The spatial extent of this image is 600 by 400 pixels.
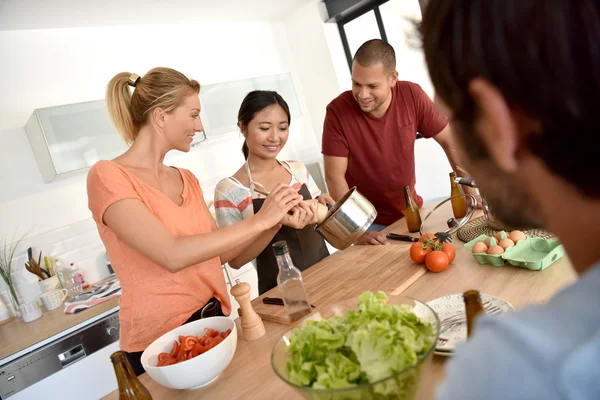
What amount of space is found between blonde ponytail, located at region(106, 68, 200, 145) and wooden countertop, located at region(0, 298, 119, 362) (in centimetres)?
139

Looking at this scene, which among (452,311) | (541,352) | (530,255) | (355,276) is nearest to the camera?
(541,352)

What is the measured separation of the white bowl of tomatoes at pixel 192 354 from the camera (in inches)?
35.4

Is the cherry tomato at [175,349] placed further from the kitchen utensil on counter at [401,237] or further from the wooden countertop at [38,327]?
the wooden countertop at [38,327]

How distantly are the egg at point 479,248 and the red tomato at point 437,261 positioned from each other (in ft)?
0.28

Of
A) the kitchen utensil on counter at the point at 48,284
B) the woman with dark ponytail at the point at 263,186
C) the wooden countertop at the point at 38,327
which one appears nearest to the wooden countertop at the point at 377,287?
the woman with dark ponytail at the point at 263,186

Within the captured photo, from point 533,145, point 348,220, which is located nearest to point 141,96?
point 348,220

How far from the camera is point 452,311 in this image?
97 centimetres

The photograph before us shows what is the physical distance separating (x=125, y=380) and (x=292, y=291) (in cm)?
50

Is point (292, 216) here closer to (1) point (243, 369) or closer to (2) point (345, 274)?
(2) point (345, 274)

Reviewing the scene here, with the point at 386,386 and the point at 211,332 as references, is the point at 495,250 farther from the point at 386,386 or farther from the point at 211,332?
the point at 211,332

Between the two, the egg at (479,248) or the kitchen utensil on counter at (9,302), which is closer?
the egg at (479,248)

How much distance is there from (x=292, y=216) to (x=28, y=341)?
66.8 inches

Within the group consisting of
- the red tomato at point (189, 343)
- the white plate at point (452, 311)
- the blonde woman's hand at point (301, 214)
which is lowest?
the white plate at point (452, 311)

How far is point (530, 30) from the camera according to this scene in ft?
1.21
